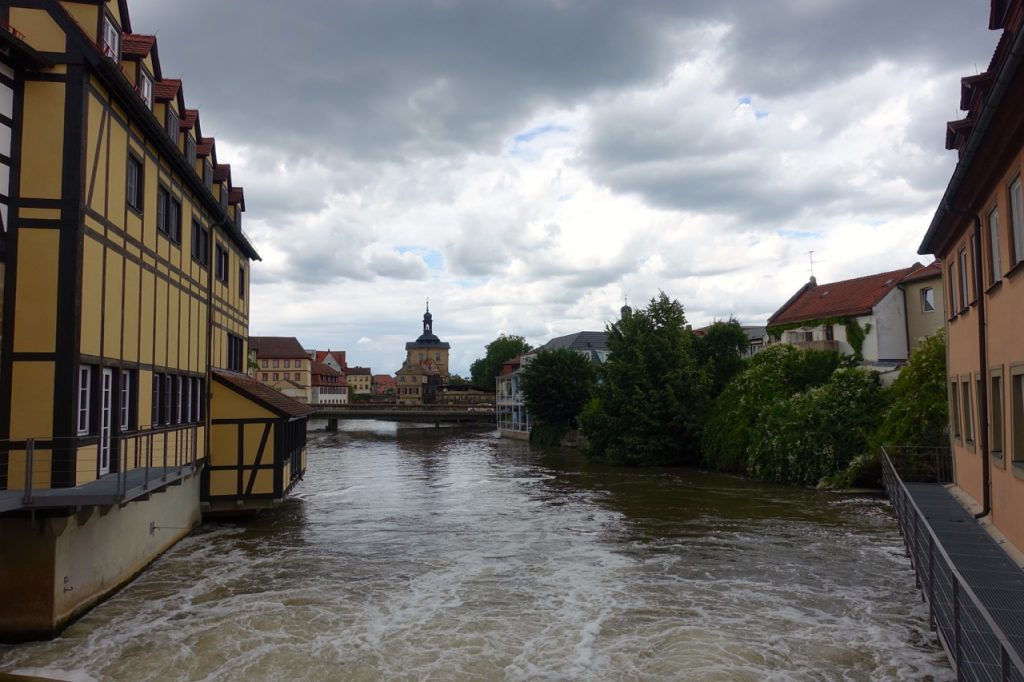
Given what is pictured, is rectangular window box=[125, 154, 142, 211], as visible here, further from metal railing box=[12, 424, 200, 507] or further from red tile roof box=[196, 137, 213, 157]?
red tile roof box=[196, 137, 213, 157]

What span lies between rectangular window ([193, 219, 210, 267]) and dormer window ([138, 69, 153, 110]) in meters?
3.73

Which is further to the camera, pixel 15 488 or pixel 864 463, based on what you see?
pixel 864 463

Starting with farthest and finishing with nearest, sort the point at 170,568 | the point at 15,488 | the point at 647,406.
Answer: the point at 647,406 < the point at 170,568 < the point at 15,488

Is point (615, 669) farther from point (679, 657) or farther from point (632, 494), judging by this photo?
point (632, 494)

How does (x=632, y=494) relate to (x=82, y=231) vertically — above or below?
below

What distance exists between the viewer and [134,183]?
1325cm

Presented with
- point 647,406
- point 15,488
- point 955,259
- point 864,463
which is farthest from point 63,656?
point 647,406

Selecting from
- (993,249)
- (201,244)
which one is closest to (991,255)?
(993,249)

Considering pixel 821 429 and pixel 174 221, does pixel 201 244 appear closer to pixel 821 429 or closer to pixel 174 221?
pixel 174 221

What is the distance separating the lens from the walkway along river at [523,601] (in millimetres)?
9734

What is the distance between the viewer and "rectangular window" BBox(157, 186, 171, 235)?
14.7 m

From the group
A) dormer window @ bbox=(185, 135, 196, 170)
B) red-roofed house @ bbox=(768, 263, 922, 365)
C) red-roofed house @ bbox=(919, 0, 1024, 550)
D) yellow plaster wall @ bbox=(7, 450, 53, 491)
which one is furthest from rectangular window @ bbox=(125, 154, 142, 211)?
red-roofed house @ bbox=(768, 263, 922, 365)

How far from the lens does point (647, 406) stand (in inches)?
1464

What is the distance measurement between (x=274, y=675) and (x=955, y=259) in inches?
564
